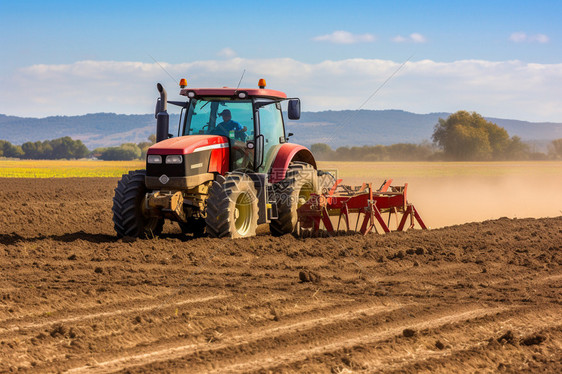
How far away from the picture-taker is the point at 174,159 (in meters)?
10.5

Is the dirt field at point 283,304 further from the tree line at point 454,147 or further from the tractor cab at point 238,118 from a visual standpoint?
the tree line at point 454,147

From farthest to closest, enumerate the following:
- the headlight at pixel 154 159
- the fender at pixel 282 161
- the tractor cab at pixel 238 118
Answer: the fender at pixel 282 161, the tractor cab at pixel 238 118, the headlight at pixel 154 159

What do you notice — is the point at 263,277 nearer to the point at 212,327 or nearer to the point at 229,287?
the point at 229,287

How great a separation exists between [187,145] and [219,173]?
965mm

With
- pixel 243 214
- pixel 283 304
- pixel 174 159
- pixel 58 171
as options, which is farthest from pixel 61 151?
pixel 283 304

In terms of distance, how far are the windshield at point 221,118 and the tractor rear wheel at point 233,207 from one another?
31.1 inches

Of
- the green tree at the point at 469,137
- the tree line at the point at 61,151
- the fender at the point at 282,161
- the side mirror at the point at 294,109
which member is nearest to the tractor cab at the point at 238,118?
the side mirror at the point at 294,109

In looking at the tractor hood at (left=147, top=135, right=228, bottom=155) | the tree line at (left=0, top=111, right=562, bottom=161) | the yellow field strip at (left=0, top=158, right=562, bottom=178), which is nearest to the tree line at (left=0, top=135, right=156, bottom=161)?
the tree line at (left=0, top=111, right=562, bottom=161)

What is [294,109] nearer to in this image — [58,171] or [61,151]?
[58,171]

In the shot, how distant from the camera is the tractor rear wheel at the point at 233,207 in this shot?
10430 millimetres

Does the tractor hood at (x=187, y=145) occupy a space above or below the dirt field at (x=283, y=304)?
above

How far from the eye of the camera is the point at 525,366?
535 centimetres

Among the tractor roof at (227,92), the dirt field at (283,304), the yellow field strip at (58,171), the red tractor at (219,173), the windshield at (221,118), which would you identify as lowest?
the dirt field at (283,304)

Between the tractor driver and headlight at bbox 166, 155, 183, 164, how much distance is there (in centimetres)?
129
